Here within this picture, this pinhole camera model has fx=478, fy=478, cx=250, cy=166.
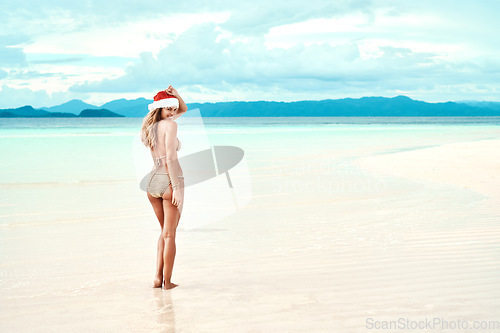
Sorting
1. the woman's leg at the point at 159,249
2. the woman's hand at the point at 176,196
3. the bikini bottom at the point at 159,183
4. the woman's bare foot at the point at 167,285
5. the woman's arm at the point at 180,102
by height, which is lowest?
the woman's bare foot at the point at 167,285

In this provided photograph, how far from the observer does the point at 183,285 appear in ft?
15.0

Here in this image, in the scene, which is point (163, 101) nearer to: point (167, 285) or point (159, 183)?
point (159, 183)

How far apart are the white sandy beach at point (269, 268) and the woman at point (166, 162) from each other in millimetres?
522

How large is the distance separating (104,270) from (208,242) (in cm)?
153

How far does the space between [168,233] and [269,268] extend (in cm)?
122

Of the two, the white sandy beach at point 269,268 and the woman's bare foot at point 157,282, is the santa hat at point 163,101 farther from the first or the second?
the white sandy beach at point 269,268

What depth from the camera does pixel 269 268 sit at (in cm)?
500

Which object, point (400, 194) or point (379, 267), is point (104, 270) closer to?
point (379, 267)

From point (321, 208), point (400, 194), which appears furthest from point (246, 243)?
point (400, 194)

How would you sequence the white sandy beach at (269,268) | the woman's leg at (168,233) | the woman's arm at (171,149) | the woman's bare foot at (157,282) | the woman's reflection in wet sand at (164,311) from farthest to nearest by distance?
1. the woman's bare foot at (157,282)
2. the woman's leg at (168,233)
3. the woman's arm at (171,149)
4. the white sandy beach at (269,268)
5. the woman's reflection in wet sand at (164,311)

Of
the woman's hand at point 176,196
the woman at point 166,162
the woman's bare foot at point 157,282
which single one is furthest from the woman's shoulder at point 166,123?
the woman's bare foot at point 157,282

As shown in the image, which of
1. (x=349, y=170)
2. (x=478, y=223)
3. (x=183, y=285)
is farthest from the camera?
(x=349, y=170)

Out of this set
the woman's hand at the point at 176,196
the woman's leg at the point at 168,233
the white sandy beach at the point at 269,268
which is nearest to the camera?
the white sandy beach at the point at 269,268

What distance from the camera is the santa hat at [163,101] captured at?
420cm
